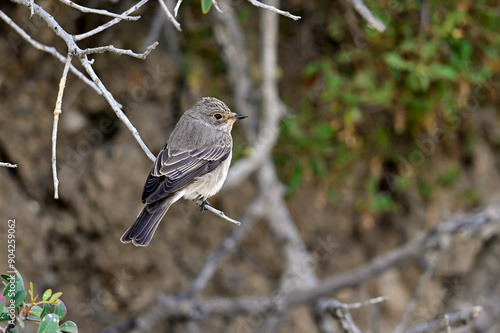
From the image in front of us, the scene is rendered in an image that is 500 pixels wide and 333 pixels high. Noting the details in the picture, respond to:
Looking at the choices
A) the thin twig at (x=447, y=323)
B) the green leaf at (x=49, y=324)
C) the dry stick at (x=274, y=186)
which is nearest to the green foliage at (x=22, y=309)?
the green leaf at (x=49, y=324)

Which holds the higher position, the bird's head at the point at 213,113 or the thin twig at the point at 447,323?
the bird's head at the point at 213,113

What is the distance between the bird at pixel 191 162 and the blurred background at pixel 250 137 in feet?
4.28

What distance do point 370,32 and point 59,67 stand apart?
279cm

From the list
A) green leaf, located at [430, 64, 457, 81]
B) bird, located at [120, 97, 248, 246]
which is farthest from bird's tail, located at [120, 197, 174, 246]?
green leaf, located at [430, 64, 457, 81]

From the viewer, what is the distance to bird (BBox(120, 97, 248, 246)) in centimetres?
404

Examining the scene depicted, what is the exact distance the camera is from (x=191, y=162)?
429 centimetres

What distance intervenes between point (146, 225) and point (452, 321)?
1935 millimetres

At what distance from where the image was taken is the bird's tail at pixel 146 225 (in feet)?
12.4

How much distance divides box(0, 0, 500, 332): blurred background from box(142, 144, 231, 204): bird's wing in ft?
4.32

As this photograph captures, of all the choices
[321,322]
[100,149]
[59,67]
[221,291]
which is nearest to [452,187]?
[321,322]

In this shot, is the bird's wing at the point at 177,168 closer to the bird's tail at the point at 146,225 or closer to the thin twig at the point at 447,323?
the bird's tail at the point at 146,225

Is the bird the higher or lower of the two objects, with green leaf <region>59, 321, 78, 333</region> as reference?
higher

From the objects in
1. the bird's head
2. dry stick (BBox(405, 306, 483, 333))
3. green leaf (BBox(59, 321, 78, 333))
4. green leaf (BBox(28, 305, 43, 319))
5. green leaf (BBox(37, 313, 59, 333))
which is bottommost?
dry stick (BBox(405, 306, 483, 333))

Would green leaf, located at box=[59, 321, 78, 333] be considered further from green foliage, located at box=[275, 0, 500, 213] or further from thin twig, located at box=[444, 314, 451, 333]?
green foliage, located at box=[275, 0, 500, 213]
